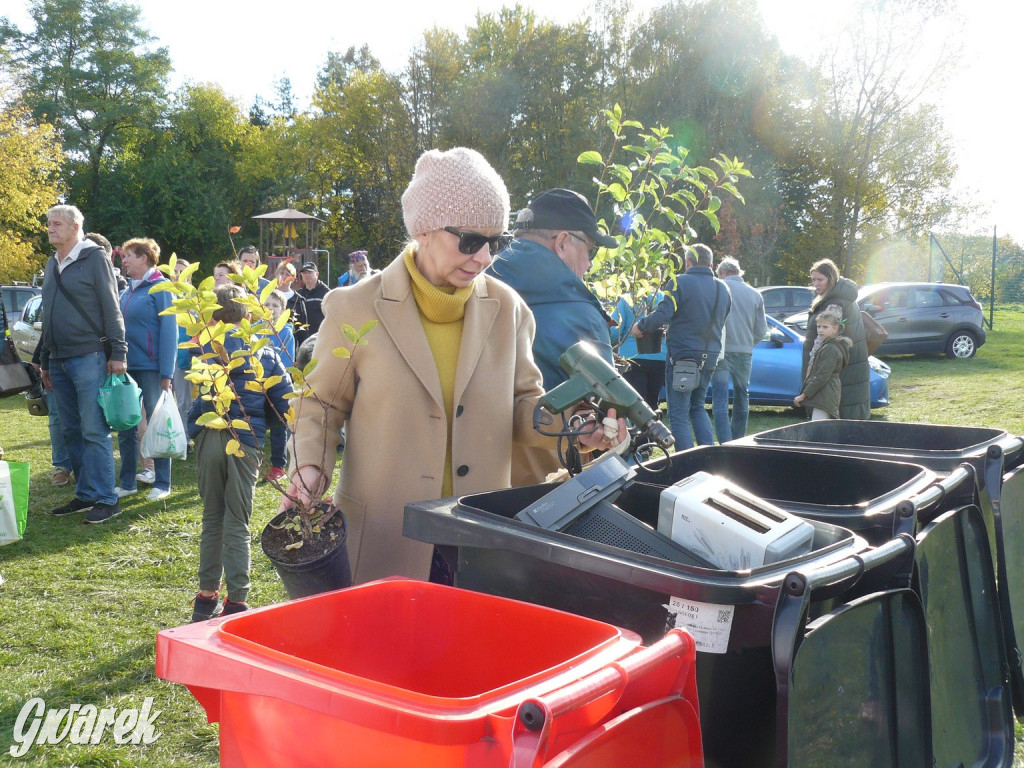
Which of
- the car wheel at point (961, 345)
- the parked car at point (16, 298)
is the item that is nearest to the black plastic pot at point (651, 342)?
the car wheel at point (961, 345)

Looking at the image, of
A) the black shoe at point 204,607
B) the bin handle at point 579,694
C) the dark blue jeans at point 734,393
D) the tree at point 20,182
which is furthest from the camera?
the tree at point 20,182

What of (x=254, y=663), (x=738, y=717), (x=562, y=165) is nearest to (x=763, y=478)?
(x=738, y=717)

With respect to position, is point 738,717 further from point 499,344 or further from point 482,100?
point 482,100

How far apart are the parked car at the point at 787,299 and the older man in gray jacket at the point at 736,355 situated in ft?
29.6

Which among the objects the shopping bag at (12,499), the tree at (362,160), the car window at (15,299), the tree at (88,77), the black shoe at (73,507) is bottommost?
the black shoe at (73,507)

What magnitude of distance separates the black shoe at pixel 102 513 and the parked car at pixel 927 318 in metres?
14.4

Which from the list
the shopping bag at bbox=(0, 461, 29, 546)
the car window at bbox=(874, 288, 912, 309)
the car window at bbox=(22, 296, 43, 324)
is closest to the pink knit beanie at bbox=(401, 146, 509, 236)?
the shopping bag at bbox=(0, 461, 29, 546)

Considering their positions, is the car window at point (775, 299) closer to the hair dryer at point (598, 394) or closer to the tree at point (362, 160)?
the hair dryer at point (598, 394)

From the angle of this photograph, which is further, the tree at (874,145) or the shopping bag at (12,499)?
the tree at (874,145)

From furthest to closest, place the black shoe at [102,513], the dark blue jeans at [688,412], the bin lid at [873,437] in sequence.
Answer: the dark blue jeans at [688,412] < the black shoe at [102,513] < the bin lid at [873,437]

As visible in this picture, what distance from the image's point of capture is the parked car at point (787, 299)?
1780 cm

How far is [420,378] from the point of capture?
246 cm

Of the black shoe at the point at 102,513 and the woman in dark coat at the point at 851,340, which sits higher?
the woman in dark coat at the point at 851,340
